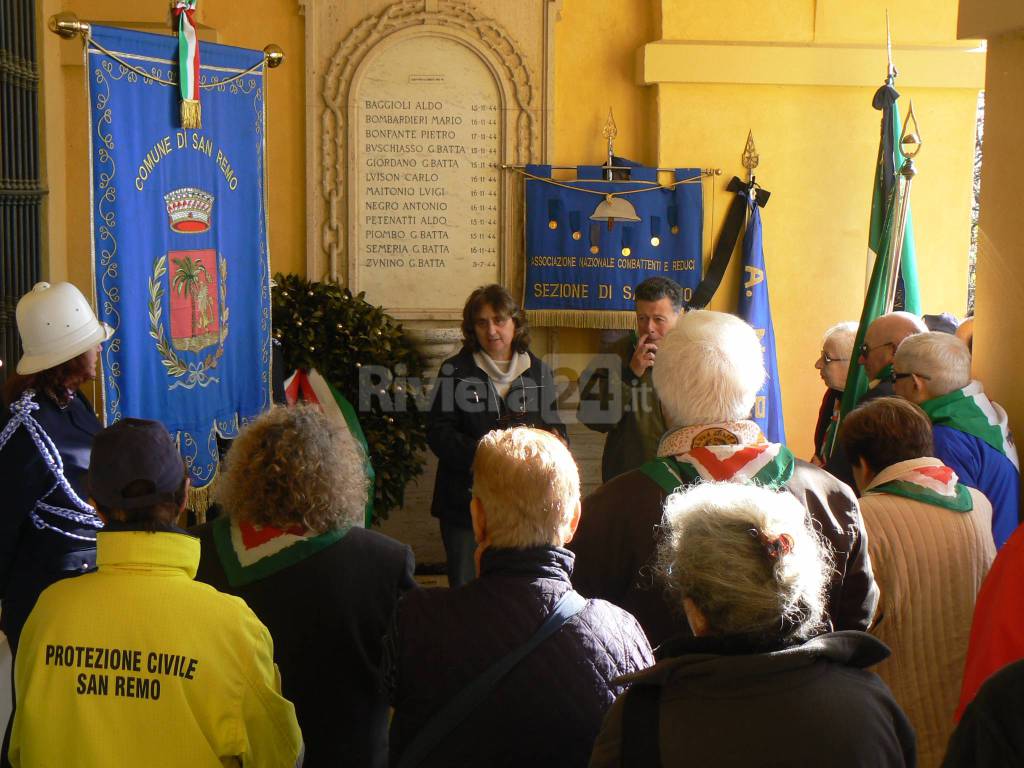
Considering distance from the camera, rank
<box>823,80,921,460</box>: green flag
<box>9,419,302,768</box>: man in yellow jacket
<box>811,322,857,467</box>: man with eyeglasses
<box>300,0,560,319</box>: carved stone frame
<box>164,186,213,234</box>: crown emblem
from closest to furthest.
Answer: <box>9,419,302,768</box>: man in yellow jacket
<box>164,186,213,234</box>: crown emblem
<box>811,322,857,467</box>: man with eyeglasses
<box>823,80,921,460</box>: green flag
<box>300,0,560,319</box>: carved stone frame

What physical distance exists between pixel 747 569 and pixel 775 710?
8.3 inches

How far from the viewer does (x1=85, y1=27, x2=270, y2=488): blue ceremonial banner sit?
347cm

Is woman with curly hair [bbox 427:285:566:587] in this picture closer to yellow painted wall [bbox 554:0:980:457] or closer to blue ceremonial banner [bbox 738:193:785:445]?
yellow painted wall [bbox 554:0:980:457]

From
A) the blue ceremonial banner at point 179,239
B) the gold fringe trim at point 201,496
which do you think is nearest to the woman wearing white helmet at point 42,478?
the blue ceremonial banner at point 179,239

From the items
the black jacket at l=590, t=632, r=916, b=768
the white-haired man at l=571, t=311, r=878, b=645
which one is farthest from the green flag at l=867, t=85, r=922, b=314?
the black jacket at l=590, t=632, r=916, b=768

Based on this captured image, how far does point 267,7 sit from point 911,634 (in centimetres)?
456

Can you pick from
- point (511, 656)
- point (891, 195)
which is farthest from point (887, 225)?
point (511, 656)

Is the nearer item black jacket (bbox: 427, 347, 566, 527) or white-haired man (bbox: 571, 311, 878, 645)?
white-haired man (bbox: 571, 311, 878, 645)

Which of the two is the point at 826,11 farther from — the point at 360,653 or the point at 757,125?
the point at 360,653

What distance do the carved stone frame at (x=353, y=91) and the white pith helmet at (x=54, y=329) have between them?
2.82 metres

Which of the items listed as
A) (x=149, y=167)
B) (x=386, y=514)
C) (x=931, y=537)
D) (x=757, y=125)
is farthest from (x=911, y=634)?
(x=757, y=125)

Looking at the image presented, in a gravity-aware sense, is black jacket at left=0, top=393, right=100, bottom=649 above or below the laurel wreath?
below

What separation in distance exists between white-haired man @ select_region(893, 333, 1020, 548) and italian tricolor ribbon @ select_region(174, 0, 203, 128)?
236 cm

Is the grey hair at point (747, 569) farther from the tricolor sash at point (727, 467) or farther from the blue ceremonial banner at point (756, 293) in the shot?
the blue ceremonial banner at point (756, 293)
